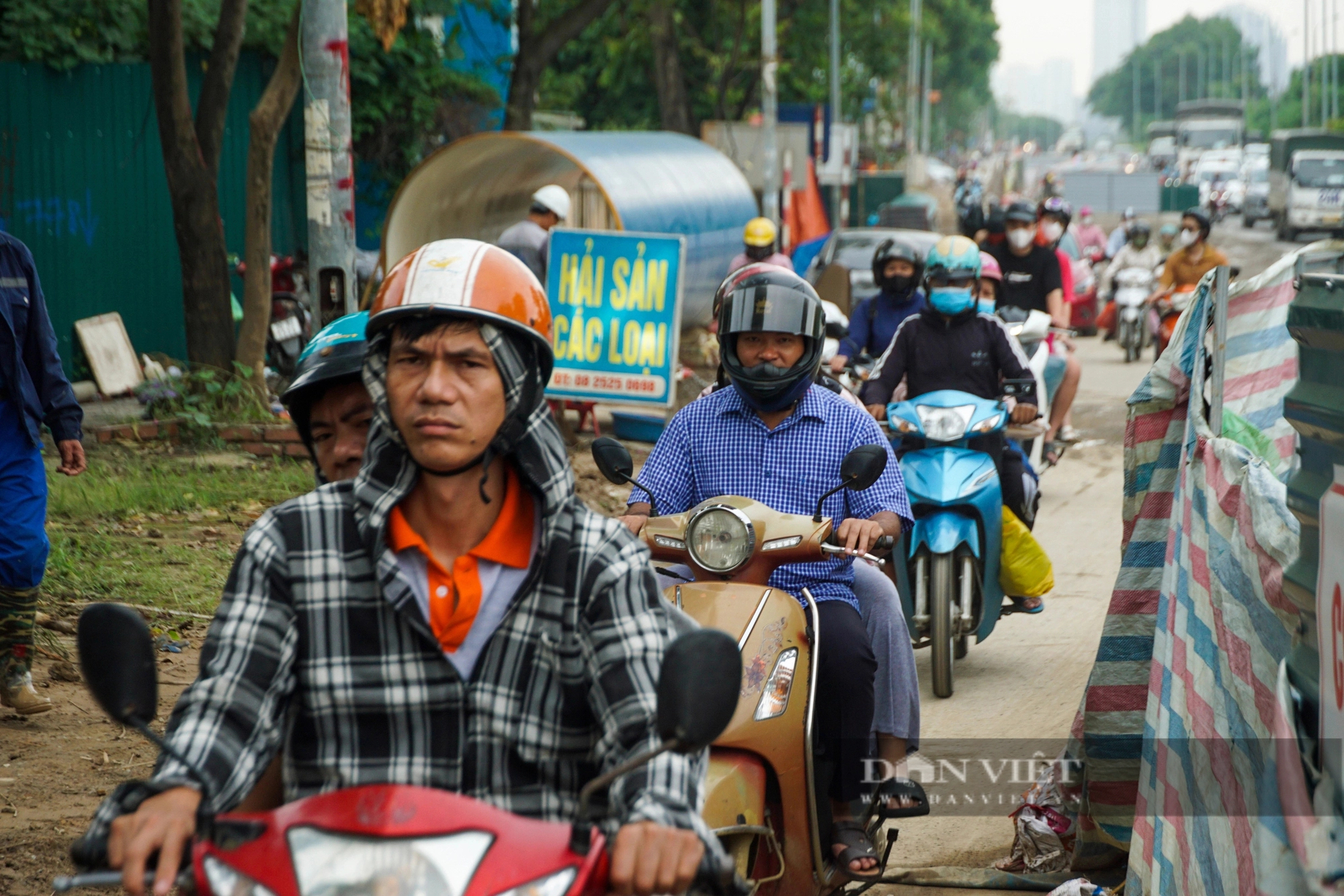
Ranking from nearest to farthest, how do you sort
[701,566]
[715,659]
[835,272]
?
1. [715,659]
2. [701,566]
3. [835,272]

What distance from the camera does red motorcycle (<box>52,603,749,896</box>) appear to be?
6.53ft

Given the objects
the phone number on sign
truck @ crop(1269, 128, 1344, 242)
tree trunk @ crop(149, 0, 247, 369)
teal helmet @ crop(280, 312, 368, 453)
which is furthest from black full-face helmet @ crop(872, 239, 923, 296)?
truck @ crop(1269, 128, 1344, 242)

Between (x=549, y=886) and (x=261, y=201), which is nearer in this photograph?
(x=549, y=886)

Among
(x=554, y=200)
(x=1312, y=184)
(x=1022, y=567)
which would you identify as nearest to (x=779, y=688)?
(x=1022, y=567)

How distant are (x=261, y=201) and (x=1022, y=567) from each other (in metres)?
7.04

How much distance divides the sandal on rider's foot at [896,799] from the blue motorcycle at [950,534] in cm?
213

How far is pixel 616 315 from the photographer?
1091 centimetres

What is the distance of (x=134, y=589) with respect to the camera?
7227 mm

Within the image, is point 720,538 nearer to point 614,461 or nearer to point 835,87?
point 614,461

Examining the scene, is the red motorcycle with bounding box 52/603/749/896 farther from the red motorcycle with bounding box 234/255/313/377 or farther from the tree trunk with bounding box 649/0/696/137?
the tree trunk with bounding box 649/0/696/137

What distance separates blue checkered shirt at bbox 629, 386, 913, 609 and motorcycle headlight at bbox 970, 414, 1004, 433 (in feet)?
7.01

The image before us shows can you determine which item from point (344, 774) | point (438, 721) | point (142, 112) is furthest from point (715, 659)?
point (142, 112)

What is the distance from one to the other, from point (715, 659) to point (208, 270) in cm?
1028

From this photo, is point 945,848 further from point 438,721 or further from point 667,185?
point 667,185
